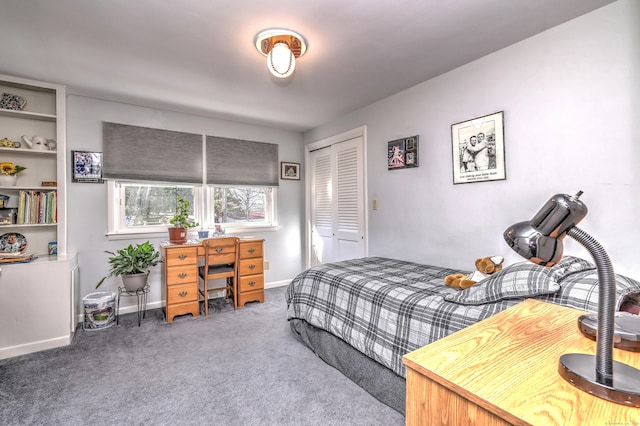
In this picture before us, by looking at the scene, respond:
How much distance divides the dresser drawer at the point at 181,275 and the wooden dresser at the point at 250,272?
525 mm

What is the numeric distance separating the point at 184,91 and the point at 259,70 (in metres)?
0.98

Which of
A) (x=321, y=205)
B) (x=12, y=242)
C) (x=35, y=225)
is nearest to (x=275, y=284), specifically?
(x=321, y=205)

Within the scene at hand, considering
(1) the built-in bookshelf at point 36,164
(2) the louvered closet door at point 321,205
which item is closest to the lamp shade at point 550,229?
(2) the louvered closet door at point 321,205

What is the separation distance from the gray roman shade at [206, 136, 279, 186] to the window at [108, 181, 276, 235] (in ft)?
0.44

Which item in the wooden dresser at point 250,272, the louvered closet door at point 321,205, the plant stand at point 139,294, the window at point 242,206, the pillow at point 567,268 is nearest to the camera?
the pillow at point 567,268

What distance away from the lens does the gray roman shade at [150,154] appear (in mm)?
3291

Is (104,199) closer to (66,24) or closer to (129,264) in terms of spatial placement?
(129,264)

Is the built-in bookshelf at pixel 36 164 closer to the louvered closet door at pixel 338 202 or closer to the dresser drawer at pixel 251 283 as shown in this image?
the dresser drawer at pixel 251 283

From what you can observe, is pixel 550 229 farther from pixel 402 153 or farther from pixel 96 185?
pixel 96 185

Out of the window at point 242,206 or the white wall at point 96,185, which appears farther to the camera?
the window at point 242,206

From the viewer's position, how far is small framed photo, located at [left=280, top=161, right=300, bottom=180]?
4.51 metres

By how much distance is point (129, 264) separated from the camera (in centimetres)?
308

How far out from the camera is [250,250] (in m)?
3.65

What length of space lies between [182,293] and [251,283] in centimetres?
79
